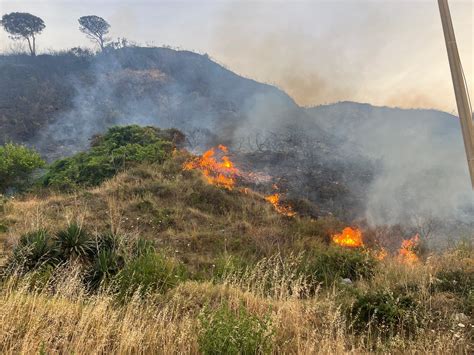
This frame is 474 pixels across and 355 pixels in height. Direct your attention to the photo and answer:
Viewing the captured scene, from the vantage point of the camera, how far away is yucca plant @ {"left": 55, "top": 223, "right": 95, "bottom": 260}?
7105mm

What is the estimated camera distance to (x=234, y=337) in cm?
345

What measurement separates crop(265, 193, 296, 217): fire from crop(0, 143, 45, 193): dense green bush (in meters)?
12.4

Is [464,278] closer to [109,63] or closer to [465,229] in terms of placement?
[465,229]

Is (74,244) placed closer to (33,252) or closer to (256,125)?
(33,252)

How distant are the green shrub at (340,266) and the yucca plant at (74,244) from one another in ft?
16.3

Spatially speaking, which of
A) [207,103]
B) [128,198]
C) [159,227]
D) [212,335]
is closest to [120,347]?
[212,335]

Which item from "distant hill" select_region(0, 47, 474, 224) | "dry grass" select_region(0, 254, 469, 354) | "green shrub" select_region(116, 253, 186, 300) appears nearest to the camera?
"dry grass" select_region(0, 254, 469, 354)

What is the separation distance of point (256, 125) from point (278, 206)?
969 inches

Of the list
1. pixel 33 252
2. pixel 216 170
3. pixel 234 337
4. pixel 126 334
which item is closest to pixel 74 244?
pixel 33 252

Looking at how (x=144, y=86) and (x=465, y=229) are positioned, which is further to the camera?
(x=144, y=86)

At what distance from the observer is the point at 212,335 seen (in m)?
3.46

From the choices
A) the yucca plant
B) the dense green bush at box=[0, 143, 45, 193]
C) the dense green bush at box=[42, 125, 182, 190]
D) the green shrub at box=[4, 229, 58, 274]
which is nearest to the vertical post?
the green shrub at box=[4, 229, 58, 274]

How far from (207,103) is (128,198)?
108ft

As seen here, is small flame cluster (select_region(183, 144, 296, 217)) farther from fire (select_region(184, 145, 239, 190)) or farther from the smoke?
the smoke
